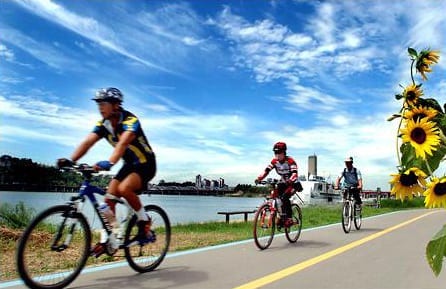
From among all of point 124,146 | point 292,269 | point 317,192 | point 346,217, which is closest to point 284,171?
point 292,269

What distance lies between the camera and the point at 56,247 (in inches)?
221

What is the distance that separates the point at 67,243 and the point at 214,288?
1653mm

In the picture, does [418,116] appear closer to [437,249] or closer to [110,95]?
[437,249]

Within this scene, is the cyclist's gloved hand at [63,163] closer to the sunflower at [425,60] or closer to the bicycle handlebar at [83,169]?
the bicycle handlebar at [83,169]

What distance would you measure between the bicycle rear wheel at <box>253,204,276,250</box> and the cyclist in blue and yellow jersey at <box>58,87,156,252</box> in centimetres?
341

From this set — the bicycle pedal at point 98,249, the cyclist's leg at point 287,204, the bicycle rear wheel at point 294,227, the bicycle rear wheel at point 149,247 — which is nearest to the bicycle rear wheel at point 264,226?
the cyclist's leg at point 287,204

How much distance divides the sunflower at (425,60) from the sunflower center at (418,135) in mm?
365

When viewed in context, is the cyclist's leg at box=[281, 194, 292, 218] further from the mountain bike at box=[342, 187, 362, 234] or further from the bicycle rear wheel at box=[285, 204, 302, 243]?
the mountain bike at box=[342, 187, 362, 234]

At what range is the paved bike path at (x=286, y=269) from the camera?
239 inches

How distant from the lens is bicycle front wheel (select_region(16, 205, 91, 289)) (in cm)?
527

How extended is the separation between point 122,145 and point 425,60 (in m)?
3.94

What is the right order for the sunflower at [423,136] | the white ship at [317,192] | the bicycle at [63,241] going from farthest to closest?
the white ship at [317,192], the bicycle at [63,241], the sunflower at [423,136]

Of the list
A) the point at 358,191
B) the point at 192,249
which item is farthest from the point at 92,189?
the point at 358,191

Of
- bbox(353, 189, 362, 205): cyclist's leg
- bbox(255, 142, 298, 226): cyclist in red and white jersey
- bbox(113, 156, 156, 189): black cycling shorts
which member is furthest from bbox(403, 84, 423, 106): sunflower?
bbox(353, 189, 362, 205): cyclist's leg
